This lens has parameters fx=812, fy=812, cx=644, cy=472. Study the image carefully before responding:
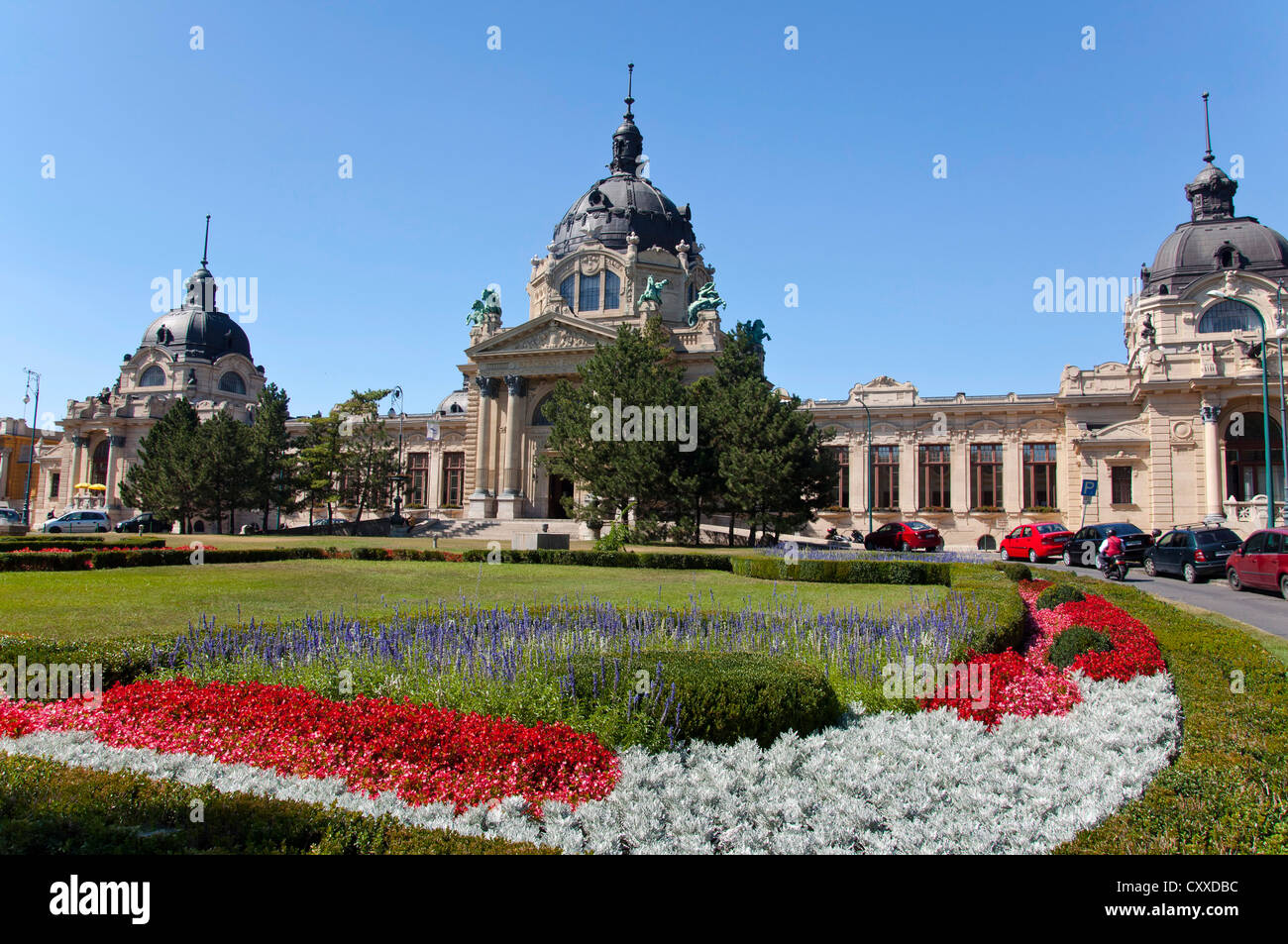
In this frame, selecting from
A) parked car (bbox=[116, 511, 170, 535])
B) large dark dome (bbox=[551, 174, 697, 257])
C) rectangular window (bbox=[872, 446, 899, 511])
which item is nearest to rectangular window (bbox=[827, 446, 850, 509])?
rectangular window (bbox=[872, 446, 899, 511])

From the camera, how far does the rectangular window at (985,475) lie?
181 ft

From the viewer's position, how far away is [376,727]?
6762 millimetres

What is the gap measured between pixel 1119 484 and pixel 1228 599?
109ft

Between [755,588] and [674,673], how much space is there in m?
12.0

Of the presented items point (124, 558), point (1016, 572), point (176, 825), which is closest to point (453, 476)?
point (124, 558)

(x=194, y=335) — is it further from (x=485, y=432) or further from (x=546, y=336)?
(x=546, y=336)

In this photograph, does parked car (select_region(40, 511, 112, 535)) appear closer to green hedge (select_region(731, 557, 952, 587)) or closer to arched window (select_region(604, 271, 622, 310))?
arched window (select_region(604, 271, 622, 310))

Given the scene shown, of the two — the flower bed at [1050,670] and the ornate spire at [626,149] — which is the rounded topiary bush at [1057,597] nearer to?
the flower bed at [1050,670]

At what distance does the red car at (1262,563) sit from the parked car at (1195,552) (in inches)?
47.0

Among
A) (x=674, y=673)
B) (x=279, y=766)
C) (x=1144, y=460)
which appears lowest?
(x=279, y=766)
